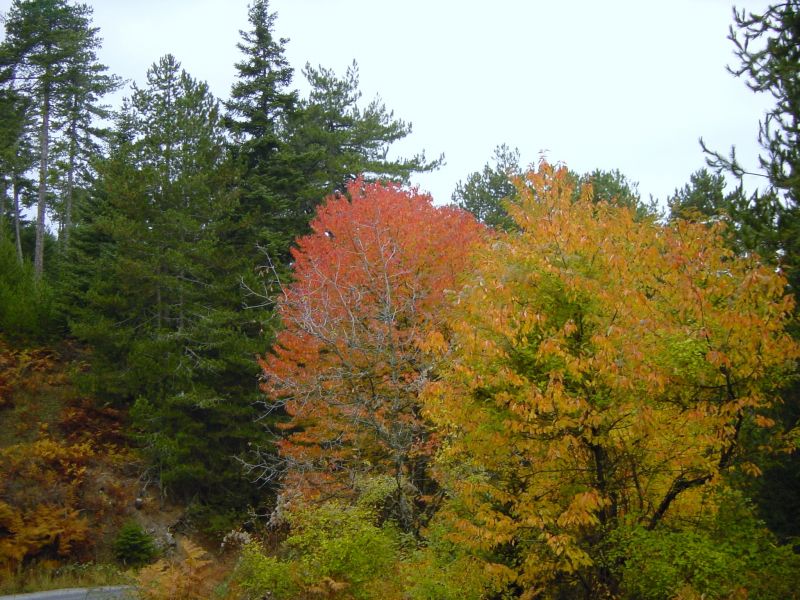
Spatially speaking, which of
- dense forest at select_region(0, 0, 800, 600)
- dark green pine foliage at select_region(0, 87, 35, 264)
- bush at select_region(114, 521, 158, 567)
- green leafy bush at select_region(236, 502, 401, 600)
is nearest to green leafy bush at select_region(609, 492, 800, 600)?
dense forest at select_region(0, 0, 800, 600)

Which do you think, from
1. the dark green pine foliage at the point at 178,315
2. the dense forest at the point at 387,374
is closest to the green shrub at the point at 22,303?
the dense forest at the point at 387,374

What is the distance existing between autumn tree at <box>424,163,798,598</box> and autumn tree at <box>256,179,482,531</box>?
8.49 feet

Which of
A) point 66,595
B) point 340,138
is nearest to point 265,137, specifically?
point 340,138

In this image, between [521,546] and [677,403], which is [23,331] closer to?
[521,546]

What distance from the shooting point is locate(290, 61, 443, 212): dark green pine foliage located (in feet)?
94.9

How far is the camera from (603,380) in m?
8.35

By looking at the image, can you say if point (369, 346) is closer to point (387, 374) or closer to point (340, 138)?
point (387, 374)

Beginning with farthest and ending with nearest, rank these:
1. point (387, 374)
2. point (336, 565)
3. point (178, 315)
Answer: point (178, 315), point (387, 374), point (336, 565)

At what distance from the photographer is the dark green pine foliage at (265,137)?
87.7ft

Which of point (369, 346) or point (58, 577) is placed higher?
point (369, 346)

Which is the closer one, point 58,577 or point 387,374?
point 387,374

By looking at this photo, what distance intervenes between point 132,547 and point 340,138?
18504 mm

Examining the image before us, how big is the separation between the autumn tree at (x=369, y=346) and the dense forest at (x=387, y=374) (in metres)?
0.11

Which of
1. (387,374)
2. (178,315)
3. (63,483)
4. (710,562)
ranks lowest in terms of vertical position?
(63,483)
